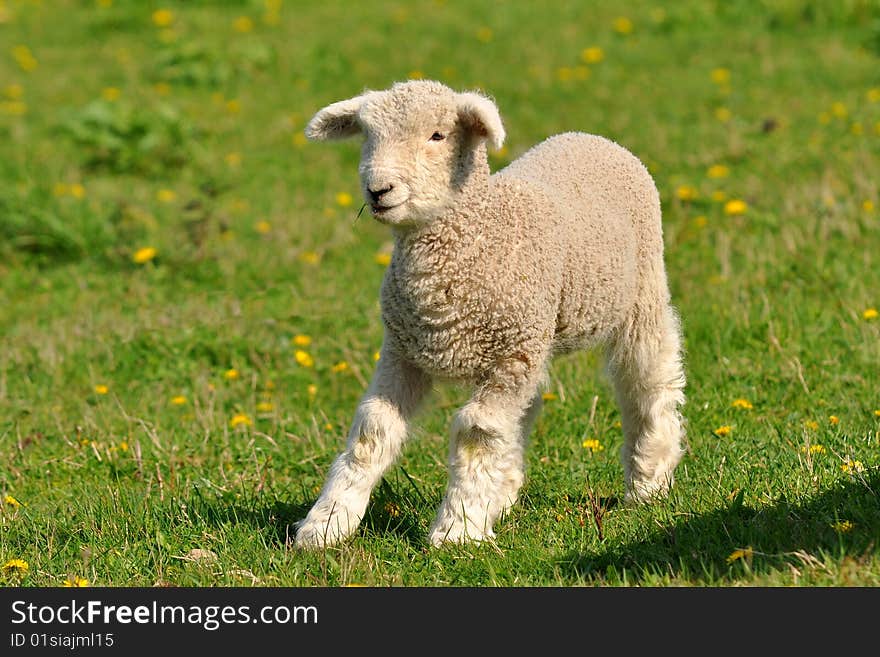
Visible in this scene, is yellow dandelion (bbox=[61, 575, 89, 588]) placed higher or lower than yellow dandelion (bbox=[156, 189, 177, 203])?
higher

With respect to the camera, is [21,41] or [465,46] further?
[21,41]

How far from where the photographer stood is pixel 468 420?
4398 millimetres

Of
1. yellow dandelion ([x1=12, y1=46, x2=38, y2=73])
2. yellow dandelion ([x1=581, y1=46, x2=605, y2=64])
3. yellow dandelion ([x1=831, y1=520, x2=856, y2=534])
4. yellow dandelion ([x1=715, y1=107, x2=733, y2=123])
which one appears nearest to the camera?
yellow dandelion ([x1=831, y1=520, x2=856, y2=534])

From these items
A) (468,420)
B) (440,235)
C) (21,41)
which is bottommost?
(21,41)

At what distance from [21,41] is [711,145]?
7.61m

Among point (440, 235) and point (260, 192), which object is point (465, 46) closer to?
point (260, 192)

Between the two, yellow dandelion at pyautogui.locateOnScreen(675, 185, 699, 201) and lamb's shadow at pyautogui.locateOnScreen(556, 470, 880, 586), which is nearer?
lamb's shadow at pyautogui.locateOnScreen(556, 470, 880, 586)

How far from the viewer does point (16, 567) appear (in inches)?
173

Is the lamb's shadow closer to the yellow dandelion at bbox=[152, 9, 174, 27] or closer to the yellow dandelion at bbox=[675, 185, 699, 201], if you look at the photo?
the yellow dandelion at bbox=[675, 185, 699, 201]

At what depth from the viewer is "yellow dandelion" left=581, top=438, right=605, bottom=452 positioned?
17.7 feet

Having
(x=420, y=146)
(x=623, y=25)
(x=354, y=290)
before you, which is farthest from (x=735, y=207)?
(x=623, y=25)

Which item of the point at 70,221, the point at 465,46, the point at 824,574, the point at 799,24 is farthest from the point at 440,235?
the point at 799,24

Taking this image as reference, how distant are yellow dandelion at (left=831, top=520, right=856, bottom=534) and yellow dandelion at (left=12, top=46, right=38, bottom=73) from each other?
33.2 feet

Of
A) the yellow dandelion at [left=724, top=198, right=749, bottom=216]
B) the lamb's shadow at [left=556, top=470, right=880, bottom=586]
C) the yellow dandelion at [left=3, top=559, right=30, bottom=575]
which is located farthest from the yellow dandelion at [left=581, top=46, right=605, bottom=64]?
the yellow dandelion at [left=3, top=559, right=30, bottom=575]
